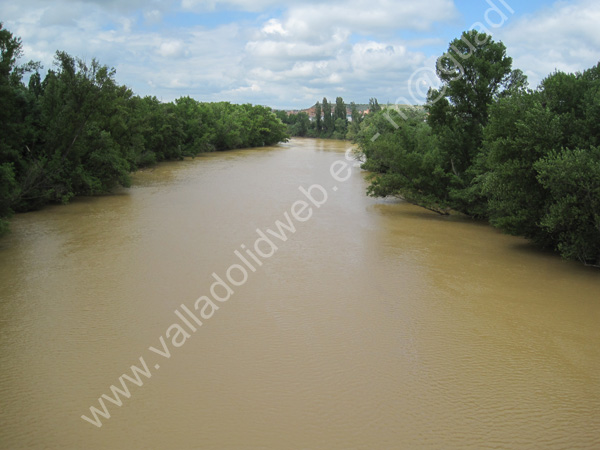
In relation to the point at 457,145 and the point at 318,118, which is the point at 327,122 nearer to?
the point at 318,118

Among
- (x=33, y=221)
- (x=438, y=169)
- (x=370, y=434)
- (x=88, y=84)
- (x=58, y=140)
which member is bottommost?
(x=370, y=434)

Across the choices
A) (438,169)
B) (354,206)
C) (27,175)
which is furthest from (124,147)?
(438,169)

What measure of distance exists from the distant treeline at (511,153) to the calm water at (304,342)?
121 cm

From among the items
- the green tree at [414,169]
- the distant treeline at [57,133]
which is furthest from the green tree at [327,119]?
the green tree at [414,169]

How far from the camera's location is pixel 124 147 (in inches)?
896

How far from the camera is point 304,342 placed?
24.4 ft

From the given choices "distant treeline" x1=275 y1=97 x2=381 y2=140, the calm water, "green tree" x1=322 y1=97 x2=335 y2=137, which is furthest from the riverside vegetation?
"green tree" x1=322 y1=97 x2=335 y2=137

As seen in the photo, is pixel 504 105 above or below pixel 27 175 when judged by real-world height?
above

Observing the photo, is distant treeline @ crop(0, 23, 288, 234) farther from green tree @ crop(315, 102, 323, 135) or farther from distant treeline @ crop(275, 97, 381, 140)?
green tree @ crop(315, 102, 323, 135)

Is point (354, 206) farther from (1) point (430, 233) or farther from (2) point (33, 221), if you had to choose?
(2) point (33, 221)

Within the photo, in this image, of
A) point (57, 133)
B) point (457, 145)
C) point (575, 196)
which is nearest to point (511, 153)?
point (575, 196)

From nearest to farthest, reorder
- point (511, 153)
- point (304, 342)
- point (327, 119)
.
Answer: point (304, 342) < point (511, 153) < point (327, 119)

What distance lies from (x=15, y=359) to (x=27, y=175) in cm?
1127

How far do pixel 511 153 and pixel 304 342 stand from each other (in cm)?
707
